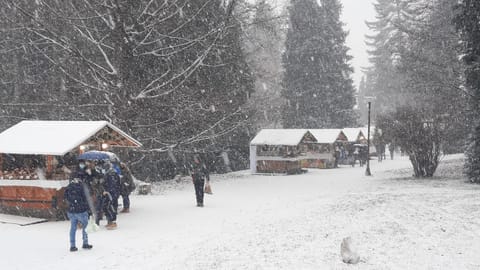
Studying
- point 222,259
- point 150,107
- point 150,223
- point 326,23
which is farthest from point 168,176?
point 326,23

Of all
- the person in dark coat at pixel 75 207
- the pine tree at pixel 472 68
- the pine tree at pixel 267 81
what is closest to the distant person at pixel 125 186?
the person in dark coat at pixel 75 207

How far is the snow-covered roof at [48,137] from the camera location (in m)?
14.2

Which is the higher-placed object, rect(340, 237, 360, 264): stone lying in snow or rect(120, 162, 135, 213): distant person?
rect(120, 162, 135, 213): distant person

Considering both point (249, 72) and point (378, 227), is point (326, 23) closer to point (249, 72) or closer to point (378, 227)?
point (249, 72)

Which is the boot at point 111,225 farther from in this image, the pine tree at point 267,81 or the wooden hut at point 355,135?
the wooden hut at point 355,135

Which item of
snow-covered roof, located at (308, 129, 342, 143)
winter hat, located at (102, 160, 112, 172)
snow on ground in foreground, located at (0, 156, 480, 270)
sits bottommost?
snow on ground in foreground, located at (0, 156, 480, 270)

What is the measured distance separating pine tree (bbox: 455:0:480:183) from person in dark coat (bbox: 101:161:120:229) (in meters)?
15.7

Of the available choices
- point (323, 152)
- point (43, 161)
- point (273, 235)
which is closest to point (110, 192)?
point (43, 161)

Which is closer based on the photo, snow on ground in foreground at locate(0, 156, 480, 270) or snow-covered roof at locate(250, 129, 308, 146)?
snow on ground in foreground at locate(0, 156, 480, 270)

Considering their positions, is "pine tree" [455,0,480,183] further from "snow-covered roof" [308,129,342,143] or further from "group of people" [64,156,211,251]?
"snow-covered roof" [308,129,342,143]

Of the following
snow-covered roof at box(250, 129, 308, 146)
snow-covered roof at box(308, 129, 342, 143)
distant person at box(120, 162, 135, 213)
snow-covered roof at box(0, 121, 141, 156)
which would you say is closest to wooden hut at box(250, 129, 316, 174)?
snow-covered roof at box(250, 129, 308, 146)

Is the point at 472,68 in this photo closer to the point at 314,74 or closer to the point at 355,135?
the point at 355,135

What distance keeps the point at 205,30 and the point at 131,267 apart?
20107 mm

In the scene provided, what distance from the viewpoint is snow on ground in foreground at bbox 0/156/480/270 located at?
9320mm
